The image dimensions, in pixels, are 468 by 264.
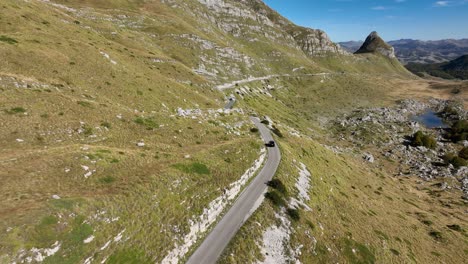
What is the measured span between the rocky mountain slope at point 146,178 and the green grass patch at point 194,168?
24 centimetres

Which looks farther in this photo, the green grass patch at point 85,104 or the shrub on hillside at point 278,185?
the green grass patch at point 85,104

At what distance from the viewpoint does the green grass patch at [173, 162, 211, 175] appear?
119 feet

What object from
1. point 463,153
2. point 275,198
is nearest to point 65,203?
point 275,198

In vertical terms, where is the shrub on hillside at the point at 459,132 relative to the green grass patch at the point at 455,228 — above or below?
below

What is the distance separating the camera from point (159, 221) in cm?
2800

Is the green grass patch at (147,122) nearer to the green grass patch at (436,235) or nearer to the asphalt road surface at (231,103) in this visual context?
the asphalt road surface at (231,103)

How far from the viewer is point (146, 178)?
1239 inches

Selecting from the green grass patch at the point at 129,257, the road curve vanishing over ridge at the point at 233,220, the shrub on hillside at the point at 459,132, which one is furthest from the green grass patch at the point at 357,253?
the shrub on hillside at the point at 459,132

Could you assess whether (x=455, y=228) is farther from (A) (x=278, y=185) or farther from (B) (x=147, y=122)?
(B) (x=147, y=122)

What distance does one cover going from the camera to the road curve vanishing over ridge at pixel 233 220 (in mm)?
28392

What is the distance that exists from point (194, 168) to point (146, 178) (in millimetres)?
7686

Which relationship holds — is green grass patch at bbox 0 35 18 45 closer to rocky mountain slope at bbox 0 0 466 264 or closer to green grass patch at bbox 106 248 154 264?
rocky mountain slope at bbox 0 0 466 264

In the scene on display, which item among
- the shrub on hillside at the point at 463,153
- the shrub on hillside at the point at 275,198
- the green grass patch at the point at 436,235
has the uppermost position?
the shrub on hillside at the point at 275,198

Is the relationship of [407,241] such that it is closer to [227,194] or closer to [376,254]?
[376,254]
